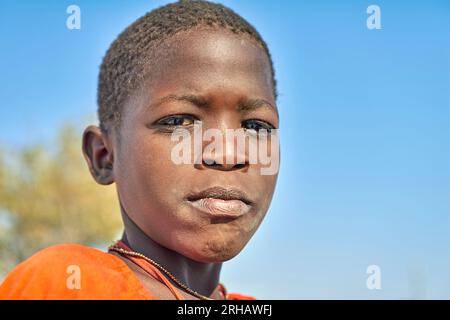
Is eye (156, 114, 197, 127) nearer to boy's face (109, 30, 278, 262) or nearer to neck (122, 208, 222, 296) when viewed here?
boy's face (109, 30, 278, 262)

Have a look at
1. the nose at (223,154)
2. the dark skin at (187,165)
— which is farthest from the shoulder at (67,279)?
the nose at (223,154)

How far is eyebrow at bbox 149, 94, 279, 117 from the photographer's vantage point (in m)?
1.96

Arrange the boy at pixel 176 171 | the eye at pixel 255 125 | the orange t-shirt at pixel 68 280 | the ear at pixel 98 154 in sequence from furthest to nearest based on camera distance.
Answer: the ear at pixel 98 154
the eye at pixel 255 125
the boy at pixel 176 171
the orange t-shirt at pixel 68 280

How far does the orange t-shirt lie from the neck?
0.25 meters

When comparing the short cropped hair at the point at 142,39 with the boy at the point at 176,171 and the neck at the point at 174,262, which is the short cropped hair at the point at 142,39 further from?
the neck at the point at 174,262

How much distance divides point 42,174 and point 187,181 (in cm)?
1508

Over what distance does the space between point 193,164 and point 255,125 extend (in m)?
0.34

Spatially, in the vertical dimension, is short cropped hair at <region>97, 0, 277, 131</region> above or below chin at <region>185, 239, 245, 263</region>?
above

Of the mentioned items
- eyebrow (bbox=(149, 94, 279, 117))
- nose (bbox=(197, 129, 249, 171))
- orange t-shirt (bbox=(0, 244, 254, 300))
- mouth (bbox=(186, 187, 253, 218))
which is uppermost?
eyebrow (bbox=(149, 94, 279, 117))

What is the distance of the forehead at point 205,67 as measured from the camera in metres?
1.99

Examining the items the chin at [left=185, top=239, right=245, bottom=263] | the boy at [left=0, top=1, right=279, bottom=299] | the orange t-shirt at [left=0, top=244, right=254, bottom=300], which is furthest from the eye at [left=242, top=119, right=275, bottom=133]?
the orange t-shirt at [left=0, top=244, right=254, bottom=300]

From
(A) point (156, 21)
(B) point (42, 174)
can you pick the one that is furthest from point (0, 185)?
(A) point (156, 21)

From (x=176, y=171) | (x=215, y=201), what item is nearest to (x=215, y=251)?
(x=215, y=201)
